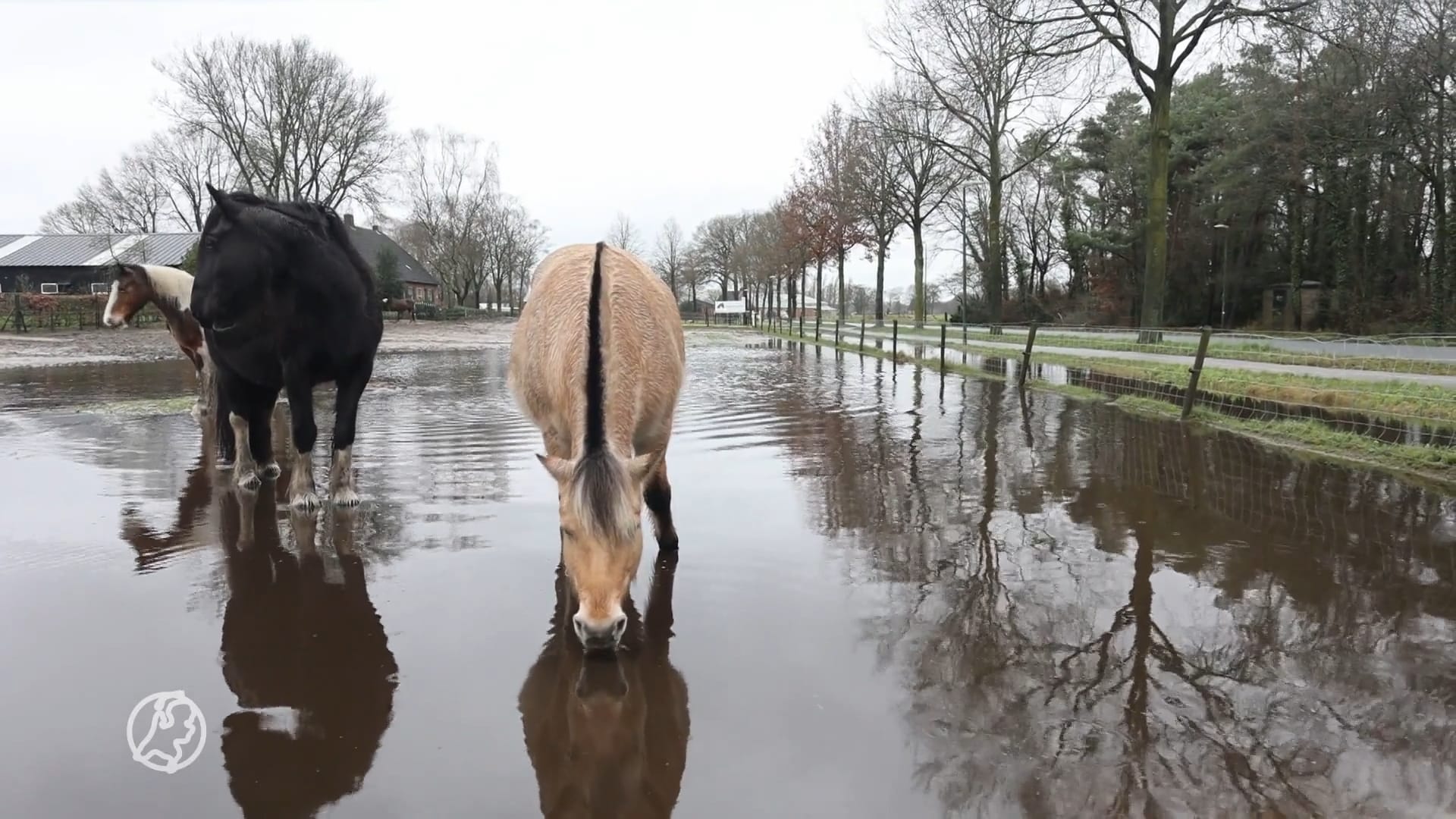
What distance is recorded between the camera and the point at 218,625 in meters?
3.66

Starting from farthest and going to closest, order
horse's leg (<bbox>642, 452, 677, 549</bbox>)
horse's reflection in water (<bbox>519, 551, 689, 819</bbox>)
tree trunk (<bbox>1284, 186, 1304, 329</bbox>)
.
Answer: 1. tree trunk (<bbox>1284, 186, 1304, 329</bbox>)
2. horse's leg (<bbox>642, 452, 677, 549</bbox>)
3. horse's reflection in water (<bbox>519, 551, 689, 819</bbox>)

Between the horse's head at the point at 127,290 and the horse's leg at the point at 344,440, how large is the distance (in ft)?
14.9

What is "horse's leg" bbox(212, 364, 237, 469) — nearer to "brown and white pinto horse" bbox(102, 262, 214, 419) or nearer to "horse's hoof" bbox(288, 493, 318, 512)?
"brown and white pinto horse" bbox(102, 262, 214, 419)

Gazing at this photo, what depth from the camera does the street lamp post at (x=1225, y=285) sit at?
1401 inches

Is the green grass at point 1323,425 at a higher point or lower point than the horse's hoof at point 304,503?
higher

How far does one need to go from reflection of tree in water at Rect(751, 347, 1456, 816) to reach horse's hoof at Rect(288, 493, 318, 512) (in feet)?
12.4

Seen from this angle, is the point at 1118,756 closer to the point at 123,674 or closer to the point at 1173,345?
the point at 123,674

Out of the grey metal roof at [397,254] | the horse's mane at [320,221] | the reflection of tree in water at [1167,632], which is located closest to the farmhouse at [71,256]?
the grey metal roof at [397,254]

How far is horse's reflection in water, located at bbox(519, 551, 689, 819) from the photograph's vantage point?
2453 millimetres

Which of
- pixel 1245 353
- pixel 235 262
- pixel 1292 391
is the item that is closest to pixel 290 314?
pixel 235 262

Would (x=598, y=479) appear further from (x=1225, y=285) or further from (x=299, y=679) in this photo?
(x=1225, y=285)

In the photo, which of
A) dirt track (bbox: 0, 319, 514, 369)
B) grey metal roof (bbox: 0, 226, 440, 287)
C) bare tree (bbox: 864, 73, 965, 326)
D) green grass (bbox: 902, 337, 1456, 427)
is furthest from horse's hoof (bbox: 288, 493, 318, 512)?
grey metal roof (bbox: 0, 226, 440, 287)

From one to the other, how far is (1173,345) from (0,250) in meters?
79.3

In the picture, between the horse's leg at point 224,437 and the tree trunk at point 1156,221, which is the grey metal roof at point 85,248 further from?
the horse's leg at point 224,437
